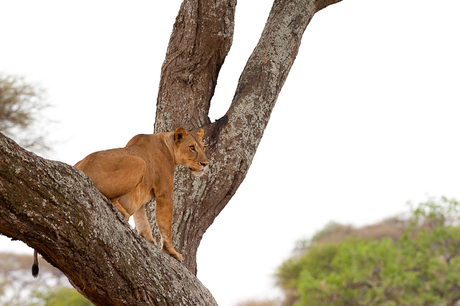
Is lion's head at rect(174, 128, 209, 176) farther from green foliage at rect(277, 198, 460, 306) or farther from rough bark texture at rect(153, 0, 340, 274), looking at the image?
green foliage at rect(277, 198, 460, 306)

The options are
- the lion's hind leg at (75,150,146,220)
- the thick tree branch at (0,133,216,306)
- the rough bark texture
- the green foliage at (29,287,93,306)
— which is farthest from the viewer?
the green foliage at (29,287,93,306)

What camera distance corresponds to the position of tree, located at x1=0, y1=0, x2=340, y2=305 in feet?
7.14

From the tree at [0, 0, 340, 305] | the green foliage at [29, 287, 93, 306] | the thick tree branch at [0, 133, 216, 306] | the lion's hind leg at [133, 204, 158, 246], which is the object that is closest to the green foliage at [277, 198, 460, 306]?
the green foliage at [29, 287, 93, 306]

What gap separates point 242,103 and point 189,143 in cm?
114

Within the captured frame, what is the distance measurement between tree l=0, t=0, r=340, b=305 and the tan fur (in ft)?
0.64

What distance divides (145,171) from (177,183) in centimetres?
132

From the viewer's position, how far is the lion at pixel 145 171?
8.84ft

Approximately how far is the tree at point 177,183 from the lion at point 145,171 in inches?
7.6

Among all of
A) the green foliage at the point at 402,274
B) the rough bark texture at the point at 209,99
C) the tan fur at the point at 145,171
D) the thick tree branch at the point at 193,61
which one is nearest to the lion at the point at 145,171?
the tan fur at the point at 145,171

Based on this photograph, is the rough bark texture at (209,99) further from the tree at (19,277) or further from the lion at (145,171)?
the tree at (19,277)

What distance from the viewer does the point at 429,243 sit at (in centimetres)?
1252

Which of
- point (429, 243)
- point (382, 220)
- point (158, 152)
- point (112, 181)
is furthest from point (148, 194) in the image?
point (382, 220)

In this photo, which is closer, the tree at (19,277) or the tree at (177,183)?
the tree at (177,183)

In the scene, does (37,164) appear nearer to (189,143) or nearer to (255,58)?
(189,143)
